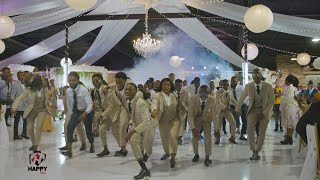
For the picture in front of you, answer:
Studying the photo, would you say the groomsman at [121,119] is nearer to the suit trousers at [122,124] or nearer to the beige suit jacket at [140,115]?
the suit trousers at [122,124]

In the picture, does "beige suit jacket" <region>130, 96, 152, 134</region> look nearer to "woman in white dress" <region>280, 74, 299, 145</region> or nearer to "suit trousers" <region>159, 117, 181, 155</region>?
"suit trousers" <region>159, 117, 181, 155</region>

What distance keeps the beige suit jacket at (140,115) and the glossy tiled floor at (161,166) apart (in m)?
0.64

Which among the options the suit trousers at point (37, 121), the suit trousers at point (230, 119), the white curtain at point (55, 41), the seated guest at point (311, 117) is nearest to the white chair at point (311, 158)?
the seated guest at point (311, 117)

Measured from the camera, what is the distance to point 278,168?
485 cm

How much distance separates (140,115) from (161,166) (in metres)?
0.97

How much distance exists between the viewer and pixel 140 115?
4.37m

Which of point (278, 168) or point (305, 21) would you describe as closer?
point (278, 168)

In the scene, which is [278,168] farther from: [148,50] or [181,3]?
[148,50]

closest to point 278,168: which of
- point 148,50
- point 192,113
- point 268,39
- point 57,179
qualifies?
point 192,113

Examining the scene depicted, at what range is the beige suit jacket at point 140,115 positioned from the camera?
13.5ft

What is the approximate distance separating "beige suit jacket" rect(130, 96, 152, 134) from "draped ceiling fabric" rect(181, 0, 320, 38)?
3.42m

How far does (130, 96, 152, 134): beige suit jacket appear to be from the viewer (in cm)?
411

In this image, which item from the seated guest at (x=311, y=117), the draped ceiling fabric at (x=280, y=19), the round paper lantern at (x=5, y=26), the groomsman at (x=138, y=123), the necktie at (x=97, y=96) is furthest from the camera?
the draped ceiling fabric at (x=280, y=19)

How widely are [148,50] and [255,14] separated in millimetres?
5218
